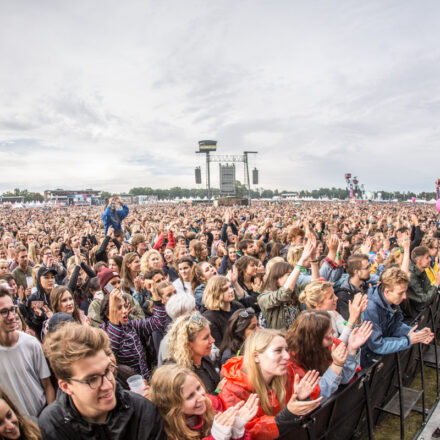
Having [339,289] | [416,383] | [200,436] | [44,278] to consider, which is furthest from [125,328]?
[416,383]

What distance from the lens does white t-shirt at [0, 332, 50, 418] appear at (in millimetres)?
2354

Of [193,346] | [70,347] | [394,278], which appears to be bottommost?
[193,346]

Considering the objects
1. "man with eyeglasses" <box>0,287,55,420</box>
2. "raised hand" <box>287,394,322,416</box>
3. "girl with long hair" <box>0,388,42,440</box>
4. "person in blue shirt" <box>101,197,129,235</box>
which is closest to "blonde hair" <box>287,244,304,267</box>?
"raised hand" <box>287,394,322,416</box>

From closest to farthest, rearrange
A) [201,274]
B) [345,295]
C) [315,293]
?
[315,293] → [345,295] → [201,274]

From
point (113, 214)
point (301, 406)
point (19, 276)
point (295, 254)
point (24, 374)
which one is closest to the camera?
point (301, 406)

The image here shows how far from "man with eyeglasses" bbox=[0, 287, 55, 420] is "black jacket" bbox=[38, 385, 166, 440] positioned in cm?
87

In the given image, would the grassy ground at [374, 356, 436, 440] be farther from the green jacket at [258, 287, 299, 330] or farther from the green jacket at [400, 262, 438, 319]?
the green jacket at [258, 287, 299, 330]

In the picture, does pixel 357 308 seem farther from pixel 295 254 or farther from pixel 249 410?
pixel 295 254

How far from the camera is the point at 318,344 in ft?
8.81

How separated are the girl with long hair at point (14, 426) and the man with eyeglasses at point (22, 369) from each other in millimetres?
792

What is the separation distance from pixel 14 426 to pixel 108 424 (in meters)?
0.44

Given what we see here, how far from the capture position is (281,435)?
6.46 ft

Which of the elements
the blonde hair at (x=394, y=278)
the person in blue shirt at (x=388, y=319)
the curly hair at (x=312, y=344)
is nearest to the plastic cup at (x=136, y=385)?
the curly hair at (x=312, y=344)

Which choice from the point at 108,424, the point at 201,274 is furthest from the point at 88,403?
the point at 201,274
